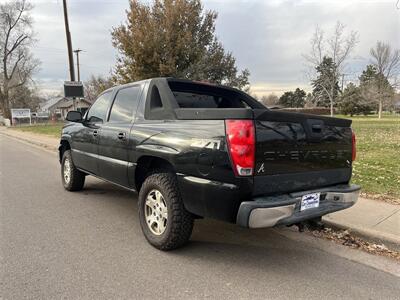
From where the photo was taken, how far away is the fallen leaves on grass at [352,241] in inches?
157

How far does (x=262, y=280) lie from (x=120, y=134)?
2.54 metres

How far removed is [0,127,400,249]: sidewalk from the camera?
421cm

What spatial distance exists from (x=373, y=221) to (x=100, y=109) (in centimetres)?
433

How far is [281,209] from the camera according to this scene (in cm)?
→ 316

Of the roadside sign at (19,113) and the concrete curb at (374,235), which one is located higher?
the roadside sign at (19,113)

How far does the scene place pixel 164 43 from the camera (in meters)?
16.4

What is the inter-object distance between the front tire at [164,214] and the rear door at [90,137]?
1.60 m

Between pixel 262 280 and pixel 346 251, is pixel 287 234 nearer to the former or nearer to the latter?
pixel 346 251

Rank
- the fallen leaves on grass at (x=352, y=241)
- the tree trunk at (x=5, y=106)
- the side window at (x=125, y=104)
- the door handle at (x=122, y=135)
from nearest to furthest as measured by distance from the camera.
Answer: the fallen leaves on grass at (x=352, y=241), the door handle at (x=122, y=135), the side window at (x=125, y=104), the tree trunk at (x=5, y=106)

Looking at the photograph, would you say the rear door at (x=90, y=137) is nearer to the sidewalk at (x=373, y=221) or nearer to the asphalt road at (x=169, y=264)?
the asphalt road at (x=169, y=264)

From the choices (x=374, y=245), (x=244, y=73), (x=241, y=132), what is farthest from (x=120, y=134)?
(x=244, y=73)

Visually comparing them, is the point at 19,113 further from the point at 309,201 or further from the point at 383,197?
the point at 309,201

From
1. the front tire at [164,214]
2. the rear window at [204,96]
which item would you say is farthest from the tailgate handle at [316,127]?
the rear window at [204,96]

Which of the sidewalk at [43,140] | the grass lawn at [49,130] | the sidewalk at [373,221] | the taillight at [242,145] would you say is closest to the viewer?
the taillight at [242,145]
